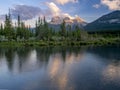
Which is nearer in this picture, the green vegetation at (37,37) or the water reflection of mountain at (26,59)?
the water reflection of mountain at (26,59)

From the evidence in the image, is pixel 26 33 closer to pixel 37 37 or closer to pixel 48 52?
pixel 37 37

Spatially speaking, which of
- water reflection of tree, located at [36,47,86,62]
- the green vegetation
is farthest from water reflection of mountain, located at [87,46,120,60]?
the green vegetation

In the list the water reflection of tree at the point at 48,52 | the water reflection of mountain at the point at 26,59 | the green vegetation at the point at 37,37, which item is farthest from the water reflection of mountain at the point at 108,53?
the green vegetation at the point at 37,37

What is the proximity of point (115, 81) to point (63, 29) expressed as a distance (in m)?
109

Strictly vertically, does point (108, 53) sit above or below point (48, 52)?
below

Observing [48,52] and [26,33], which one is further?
[26,33]

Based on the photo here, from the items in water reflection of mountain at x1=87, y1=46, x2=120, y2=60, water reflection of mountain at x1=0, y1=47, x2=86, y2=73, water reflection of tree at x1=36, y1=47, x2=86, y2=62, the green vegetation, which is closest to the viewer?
water reflection of mountain at x1=0, y1=47, x2=86, y2=73

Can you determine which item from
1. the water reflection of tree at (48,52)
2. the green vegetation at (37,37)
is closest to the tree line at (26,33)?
the green vegetation at (37,37)

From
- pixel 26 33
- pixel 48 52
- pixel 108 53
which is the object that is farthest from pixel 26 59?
pixel 26 33

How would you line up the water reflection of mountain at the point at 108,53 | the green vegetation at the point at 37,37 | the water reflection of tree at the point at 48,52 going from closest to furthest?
1. the water reflection of mountain at the point at 108,53
2. the water reflection of tree at the point at 48,52
3. the green vegetation at the point at 37,37

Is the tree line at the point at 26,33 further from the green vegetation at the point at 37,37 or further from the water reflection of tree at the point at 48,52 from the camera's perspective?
the water reflection of tree at the point at 48,52

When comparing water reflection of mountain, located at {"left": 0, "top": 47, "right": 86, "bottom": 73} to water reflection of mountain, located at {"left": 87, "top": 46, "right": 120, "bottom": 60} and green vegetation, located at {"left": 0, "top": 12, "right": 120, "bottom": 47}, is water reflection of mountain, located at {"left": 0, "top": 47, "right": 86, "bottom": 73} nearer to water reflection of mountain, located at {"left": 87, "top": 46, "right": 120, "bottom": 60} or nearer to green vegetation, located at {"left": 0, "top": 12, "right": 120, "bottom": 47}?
water reflection of mountain, located at {"left": 87, "top": 46, "right": 120, "bottom": 60}

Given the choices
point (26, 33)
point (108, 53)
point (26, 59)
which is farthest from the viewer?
point (26, 33)

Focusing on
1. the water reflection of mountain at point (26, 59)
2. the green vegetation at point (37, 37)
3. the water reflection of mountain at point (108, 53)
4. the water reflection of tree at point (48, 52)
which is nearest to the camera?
the water reflection of mountain at point (26, 59)
